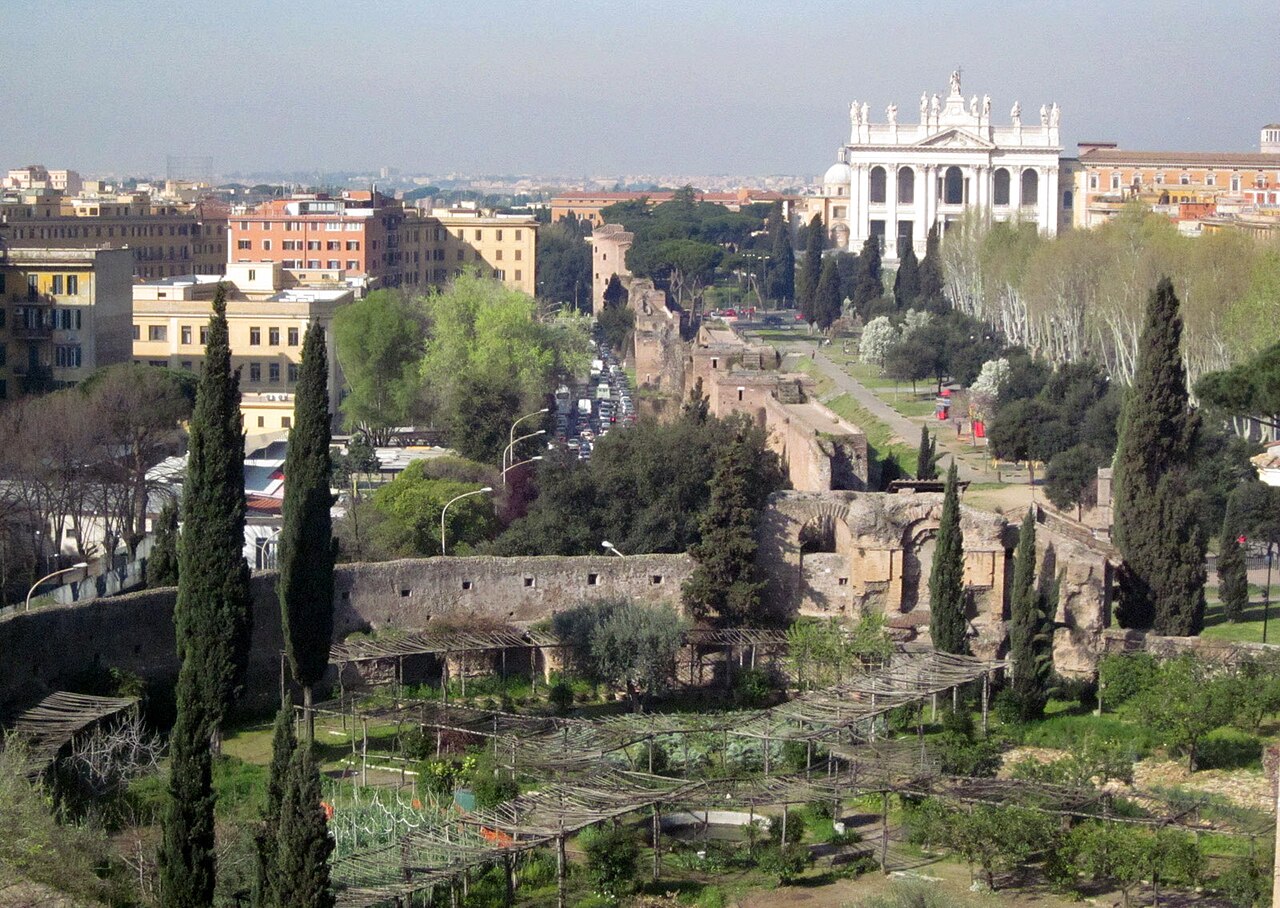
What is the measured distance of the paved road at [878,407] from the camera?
5359 cm

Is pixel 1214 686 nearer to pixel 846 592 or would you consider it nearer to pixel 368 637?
pixel 846 592

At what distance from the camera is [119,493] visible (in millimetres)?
40750

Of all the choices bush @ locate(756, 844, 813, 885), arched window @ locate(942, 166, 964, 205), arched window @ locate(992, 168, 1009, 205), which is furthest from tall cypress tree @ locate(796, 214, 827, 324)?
bush @ locate(756, 844, 813, 885)

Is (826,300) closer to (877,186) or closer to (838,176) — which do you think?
(877,186)

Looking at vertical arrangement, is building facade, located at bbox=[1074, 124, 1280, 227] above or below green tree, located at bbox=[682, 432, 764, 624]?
above

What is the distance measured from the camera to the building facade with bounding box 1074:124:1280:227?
118m

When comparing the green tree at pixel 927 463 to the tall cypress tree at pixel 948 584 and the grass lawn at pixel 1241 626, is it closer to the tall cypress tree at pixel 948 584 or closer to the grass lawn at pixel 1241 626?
the grass lawn at pixel 1241 626

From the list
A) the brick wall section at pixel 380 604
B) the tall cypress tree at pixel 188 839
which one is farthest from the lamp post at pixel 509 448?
the tall cypress tree at pixel 188 839

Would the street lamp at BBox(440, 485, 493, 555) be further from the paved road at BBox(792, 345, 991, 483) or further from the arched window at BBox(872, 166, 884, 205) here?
the arched window at BBox(872, 166, 884, 205)

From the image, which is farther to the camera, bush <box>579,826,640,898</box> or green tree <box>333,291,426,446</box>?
green tree <box>333,291,426,446</box>

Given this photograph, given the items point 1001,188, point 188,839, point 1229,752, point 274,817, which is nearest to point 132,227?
point 1001,188

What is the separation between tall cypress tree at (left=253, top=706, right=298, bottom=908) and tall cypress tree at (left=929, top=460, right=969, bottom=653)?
13.2 meters

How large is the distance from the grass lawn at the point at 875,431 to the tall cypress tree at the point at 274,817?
3187 centimetres

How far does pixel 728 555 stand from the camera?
3331cm
